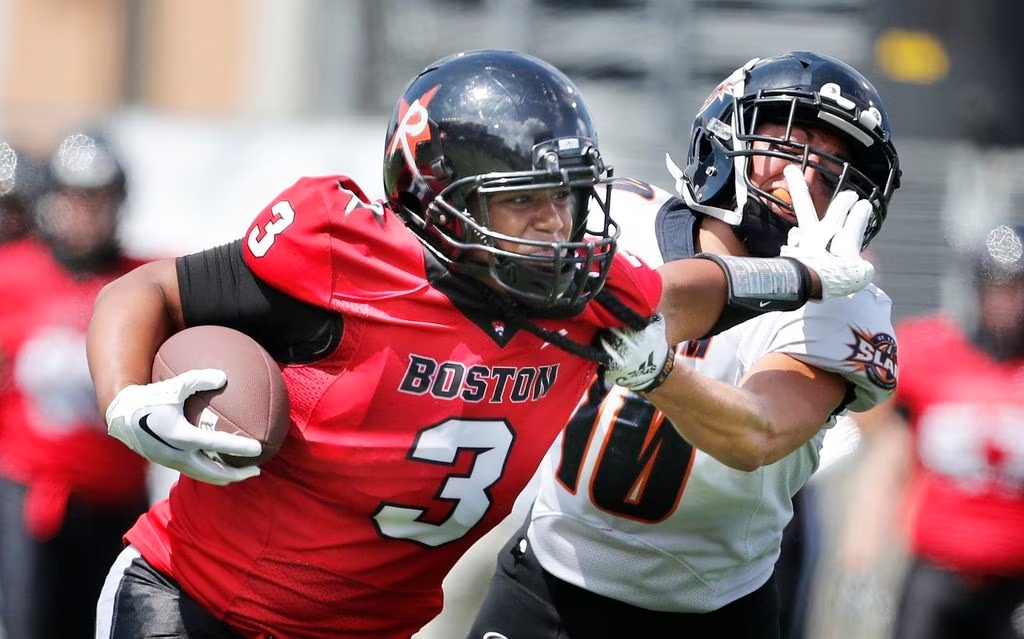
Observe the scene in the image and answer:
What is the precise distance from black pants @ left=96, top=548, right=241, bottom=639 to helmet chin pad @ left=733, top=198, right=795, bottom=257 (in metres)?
1.34

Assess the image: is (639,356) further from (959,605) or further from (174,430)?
(959,605)

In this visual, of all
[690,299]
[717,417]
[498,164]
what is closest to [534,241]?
[498,164]

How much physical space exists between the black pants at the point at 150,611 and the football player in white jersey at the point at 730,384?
86 cm

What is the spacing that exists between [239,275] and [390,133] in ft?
1.43

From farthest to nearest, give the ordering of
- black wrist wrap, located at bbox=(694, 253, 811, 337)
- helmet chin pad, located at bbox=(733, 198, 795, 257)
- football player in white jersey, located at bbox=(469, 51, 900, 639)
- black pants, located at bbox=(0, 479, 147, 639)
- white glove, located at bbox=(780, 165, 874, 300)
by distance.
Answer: black pants, located at bbox=(0, 479, 147, 639)
helmet chin pad, located at bbox=(733, 198, 795, 257)
football player in white jersey, located at bbox=(469, 51, 900, 639)
white glove, located at bbox=(780, 165, 874, 300)
black wrist wrap, located at bbox=(694, 253, 811, 337)

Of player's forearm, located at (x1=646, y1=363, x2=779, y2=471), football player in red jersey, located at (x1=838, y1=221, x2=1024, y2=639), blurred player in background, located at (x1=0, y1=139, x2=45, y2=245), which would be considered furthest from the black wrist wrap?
blurred player in background, located at (x1=0, y1=139, x2=45, y2=245)

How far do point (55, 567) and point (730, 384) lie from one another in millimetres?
2966

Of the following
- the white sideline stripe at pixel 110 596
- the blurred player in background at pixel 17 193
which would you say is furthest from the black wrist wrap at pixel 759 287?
the blurred player in background at pixel 17 193

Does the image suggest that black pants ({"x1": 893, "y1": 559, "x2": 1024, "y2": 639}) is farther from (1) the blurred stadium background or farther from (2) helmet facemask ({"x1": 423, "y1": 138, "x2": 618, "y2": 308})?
(2) helmet facemask ({"x1": 423, "y1": 138, "x2": 618, "y2": 308})

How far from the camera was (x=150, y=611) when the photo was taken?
2.87 m

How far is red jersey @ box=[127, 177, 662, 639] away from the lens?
9.00 ft

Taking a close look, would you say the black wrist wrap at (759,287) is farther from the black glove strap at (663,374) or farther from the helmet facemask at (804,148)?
the helmet facemask at (804,148)

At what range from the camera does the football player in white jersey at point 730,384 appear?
322 cm

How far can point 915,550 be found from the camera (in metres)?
5.51
